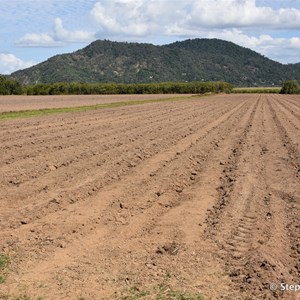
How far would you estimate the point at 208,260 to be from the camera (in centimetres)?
624

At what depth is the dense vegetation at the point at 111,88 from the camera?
109562mm

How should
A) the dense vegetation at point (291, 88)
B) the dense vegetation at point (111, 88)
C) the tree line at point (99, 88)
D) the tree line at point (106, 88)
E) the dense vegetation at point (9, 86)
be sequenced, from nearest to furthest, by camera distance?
the dense vegetation at point (9, 86) < the tree line at point (99, 88) < the tree line at point (106, 88) < the dense vegetation at point (111, 88) < the dense vegetation at point (291, 88)

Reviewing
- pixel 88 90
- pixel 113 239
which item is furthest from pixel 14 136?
pixel 88 90

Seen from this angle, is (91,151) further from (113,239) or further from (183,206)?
(113,239)

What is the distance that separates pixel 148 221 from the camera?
7.98m

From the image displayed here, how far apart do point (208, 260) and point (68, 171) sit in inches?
249

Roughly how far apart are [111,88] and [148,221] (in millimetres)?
109526
